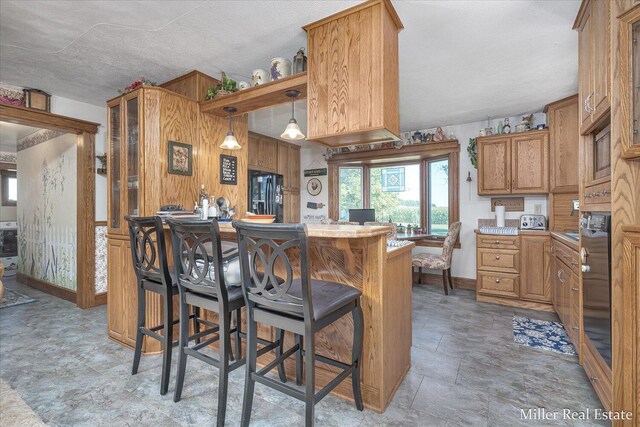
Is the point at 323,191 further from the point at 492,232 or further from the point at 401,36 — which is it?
the point at 401,36

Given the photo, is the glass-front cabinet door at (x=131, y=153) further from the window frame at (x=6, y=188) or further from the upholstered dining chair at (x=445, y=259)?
the window frame at (x=6, y=188)

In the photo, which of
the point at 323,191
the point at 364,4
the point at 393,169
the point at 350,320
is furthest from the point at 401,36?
the point at 323,191

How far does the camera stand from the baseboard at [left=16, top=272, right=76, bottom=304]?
3928 mm

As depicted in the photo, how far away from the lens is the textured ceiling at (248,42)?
2.03 metres

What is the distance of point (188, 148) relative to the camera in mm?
2789

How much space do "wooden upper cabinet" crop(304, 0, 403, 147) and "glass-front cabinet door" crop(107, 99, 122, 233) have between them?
5.98ft

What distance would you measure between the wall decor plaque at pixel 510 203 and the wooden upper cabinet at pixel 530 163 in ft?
1.18

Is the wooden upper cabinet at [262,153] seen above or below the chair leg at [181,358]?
above

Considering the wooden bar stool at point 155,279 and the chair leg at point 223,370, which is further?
the wooden bar stool at point 155,279

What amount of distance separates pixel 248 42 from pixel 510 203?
154 inches

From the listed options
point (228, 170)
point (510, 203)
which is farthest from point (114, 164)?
point (510, 203)

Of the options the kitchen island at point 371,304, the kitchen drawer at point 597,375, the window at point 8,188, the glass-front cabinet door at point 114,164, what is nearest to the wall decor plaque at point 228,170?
the glass-front cabinet door at point 114,164

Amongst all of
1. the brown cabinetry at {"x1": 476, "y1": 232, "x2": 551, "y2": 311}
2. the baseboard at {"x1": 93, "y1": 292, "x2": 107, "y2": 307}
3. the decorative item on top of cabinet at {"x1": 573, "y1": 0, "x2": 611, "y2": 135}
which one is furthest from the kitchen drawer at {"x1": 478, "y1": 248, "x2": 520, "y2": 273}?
the baseboard at {"x1": 93, "y1": 292, "x2": 107, "y2": 307}

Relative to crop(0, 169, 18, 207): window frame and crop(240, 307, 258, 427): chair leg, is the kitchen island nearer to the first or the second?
crop(240, 307, 258, 427): chair leg
